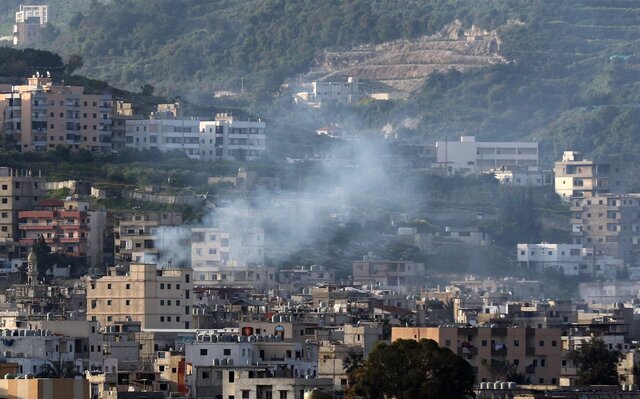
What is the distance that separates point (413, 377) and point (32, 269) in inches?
1615

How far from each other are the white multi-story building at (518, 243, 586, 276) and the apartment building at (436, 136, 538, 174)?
23.2 m

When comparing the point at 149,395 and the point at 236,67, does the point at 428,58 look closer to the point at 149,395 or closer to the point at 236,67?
the point at 236,67

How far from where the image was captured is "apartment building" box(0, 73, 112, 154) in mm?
120875

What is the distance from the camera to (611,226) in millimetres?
131125

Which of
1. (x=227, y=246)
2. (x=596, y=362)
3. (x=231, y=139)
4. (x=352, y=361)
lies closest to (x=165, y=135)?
(x=231, y=139)

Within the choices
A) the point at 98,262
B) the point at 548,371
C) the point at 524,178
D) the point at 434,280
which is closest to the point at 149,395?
the point at 548,371

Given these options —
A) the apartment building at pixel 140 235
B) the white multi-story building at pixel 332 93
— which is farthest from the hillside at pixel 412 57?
the apartment building at pixel 140 235

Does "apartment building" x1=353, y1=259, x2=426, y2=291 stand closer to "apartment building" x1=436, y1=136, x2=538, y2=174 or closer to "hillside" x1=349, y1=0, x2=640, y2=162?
"apartment building" x1=436, y1=136, x2=538, y2=174

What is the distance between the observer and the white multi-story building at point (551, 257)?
12200 cm

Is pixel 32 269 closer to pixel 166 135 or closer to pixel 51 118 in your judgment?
pixel 51 118

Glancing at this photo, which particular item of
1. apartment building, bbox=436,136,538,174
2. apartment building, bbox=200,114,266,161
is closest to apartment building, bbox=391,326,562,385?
apartment building, bbox=200,114,266,161

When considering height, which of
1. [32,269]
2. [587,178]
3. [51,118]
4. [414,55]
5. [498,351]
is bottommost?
[498,351]

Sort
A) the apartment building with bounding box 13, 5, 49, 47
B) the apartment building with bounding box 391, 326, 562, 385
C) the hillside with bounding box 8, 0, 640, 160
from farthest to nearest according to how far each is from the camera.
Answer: the apartment building with bounding box 13, 5, 49, 47, the hillside with bounding box 8, 0, 640, 160, the apartment building with bounding box 391, 326, 562, 385

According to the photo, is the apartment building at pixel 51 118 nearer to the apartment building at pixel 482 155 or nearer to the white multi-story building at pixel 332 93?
the apartment building at pixel 482 155
